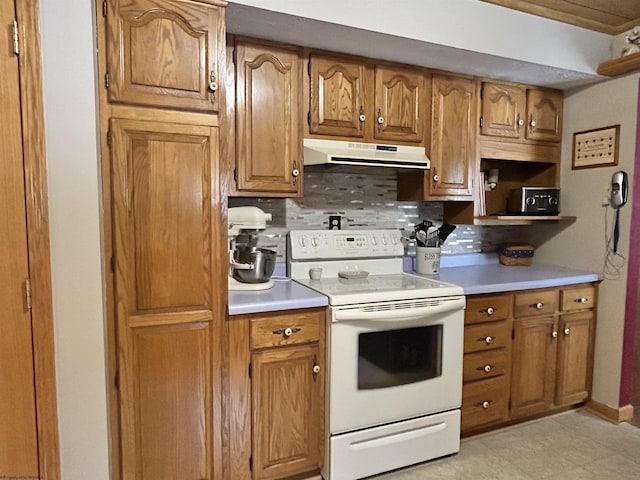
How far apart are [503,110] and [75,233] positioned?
2.55 meters

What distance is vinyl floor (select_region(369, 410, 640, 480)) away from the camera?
2.09 meters

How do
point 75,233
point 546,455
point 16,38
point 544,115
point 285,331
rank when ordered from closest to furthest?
point 16,38, point 75,233, point 285,331, point 546,455, point 544,115

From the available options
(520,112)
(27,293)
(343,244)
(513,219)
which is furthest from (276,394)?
(520,112)

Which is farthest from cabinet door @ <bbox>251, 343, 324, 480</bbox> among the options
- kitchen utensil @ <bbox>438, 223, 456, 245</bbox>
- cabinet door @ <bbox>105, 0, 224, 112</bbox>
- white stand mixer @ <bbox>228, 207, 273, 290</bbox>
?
kitchen utensil @ <bbox>438, 223, 456, 245</bbox>

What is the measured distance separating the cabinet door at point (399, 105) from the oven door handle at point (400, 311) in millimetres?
952

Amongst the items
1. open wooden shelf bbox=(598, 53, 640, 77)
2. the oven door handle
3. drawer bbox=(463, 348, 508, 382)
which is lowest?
drawer bbox=(463, 348, 508, 382)

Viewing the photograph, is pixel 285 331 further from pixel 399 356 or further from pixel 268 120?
pixel 268 120

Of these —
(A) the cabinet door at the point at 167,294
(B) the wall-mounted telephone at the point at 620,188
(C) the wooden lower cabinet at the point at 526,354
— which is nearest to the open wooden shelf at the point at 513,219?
(B) the wall-mounted telephone at the point at 620,188

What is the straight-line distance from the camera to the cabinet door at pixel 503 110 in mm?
2631

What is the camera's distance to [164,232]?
5.30 ft

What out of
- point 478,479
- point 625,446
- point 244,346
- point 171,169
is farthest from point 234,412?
point 625,446

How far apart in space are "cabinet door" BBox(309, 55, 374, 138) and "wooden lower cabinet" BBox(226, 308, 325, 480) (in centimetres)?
98

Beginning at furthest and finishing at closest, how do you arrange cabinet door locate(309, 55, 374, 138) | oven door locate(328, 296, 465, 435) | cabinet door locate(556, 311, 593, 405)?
cabinet door locate(556, 311, 593, 405), cabinet door locate(309, 55, 374, 138), oven door locate(328, 296, 465, 435)

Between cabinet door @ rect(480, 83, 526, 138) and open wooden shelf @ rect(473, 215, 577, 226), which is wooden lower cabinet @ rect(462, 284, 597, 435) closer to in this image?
open wooden shelf @ rect(473, 215, 577, 226)
